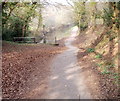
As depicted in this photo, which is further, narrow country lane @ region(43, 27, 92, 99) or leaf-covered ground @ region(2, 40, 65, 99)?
leaf-covered ground @ region(2, 40, 65, 99)

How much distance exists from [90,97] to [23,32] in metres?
21.3

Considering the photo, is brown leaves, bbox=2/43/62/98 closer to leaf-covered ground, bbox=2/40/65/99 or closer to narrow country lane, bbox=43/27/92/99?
leaf-covered ground, bbox=2/40/65/99

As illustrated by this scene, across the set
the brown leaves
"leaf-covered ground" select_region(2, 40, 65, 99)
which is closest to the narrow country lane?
"leaf-covered ground" select_region(2, 40, 65, 99)

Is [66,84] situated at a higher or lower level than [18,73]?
lower

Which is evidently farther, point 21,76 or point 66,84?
point 21,76

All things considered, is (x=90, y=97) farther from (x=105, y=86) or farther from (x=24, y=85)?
(x=24, y=85)

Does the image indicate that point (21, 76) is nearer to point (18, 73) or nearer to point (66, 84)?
point (18, 73)

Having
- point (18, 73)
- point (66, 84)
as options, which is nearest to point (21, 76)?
point (18, 73)

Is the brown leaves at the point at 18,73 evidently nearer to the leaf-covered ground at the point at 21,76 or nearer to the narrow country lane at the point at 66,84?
the leaf-covered ground at the point at 21,76

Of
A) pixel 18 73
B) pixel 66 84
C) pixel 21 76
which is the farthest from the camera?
pixel 18 73

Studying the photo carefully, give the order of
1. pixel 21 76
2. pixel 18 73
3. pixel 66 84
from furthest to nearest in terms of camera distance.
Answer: pixel 18 73, pixel 21 76, pixel 66 84

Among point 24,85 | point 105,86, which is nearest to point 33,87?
point 24,85

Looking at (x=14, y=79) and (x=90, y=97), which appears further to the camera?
(x=14, y=79)

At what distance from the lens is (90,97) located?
262 inches
